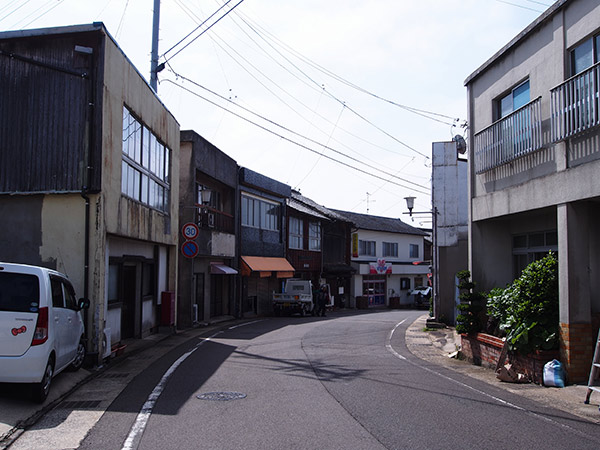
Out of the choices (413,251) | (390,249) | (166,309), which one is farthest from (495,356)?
(413,251)

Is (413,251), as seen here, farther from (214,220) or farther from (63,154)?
(63,154)

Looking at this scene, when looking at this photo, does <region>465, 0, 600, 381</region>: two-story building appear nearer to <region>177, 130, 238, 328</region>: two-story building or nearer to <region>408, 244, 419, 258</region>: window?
<region>177, 130, 238, 328</region>: two-story building

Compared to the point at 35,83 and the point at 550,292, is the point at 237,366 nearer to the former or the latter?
the point at 550,292

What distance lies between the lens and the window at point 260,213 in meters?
29.7

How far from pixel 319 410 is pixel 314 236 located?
107ft

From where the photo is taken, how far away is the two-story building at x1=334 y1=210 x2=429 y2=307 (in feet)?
150

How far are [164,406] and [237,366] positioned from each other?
3.99 meters

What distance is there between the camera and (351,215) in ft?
163

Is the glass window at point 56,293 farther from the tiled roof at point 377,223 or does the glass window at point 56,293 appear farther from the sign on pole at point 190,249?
the tiled roof at point 377,223

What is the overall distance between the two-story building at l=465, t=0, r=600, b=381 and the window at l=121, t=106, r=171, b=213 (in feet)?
28.6

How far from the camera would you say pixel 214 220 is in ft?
83.3

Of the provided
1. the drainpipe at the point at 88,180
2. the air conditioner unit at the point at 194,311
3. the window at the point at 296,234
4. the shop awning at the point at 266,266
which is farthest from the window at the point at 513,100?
the window at the point at 296,234

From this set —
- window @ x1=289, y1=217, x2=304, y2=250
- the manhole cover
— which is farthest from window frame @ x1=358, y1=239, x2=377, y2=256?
the manhole cover

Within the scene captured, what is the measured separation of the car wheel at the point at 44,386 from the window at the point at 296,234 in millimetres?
28320
